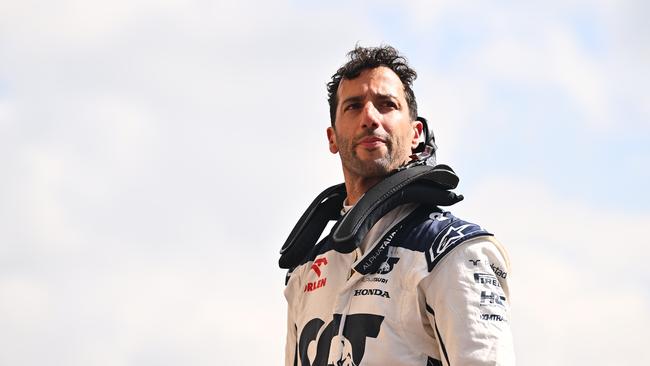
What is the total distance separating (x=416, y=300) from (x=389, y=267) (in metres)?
0.33

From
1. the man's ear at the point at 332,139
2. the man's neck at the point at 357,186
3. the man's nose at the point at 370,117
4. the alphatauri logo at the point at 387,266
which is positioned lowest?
the alphatauri logo at the point at 387,266

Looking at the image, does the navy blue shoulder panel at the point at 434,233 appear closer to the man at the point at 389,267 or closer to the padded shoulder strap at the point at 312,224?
the man at the point at 389,267

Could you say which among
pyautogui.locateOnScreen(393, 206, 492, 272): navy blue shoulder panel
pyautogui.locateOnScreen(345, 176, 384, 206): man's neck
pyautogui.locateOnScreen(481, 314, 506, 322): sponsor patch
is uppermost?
pyautogui.locateOnScreen(345, 176, 384, 206): man's neck

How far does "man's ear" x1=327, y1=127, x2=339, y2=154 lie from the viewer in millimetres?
7891

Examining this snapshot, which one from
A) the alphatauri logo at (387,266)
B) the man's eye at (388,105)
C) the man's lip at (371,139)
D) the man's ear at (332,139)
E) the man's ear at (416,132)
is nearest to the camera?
the alphatauri logo at (387,266)

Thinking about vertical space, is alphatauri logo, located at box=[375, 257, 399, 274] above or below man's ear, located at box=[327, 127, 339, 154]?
below

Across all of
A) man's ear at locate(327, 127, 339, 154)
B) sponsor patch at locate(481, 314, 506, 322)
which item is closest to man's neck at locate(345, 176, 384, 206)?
man's ear at locate(327, 127, 339, 154)

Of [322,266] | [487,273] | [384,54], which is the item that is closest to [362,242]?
[322,266]

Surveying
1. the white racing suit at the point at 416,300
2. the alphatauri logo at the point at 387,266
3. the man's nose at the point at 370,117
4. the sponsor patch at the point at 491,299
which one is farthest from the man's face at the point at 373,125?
the sponsor patch at the point at 491,299

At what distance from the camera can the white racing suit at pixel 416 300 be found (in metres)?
6.50

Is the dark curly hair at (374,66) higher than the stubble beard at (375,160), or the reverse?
the dark curly hair at (374,66)

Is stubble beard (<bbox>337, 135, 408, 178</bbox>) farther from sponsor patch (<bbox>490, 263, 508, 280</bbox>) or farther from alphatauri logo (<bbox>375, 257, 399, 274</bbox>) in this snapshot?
sponsor patch (<bbox>490, 263, 508, 280</bbox>)

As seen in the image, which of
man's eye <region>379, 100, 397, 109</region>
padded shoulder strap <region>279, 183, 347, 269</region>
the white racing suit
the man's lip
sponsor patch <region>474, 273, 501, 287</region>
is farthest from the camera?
padded shoulder strap <region>279, 183, 347, 269</region>

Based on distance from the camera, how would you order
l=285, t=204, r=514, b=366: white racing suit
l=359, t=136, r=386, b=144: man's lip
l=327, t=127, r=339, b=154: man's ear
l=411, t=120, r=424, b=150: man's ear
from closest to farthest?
l=285, t=204, r=514, b=366: white racing suit
l=359, t=136, r=386, b=144: man's lip
l=411, t=120, r=424, b=150: man's ear
l=327, t=127, r=339, b=154: man's ear
